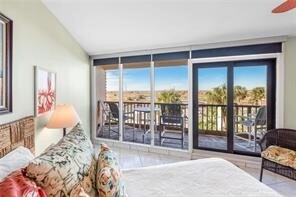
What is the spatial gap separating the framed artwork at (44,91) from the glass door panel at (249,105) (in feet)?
9.66

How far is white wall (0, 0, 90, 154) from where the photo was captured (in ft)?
6.95

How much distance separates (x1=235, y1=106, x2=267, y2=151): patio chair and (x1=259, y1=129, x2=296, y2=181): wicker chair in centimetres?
62

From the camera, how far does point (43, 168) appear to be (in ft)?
3.48

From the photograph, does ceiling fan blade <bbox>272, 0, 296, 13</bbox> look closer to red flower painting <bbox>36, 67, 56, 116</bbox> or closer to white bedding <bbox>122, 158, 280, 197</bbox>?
white bedding <bbox>122, 158, 280, 197</bbox>

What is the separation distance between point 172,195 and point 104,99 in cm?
401

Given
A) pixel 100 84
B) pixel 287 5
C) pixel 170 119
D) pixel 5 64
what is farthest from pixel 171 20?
pixel 100 84

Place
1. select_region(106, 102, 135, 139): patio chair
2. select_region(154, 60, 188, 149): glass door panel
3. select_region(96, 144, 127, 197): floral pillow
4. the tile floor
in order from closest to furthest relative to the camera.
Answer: select_region(96, 144, 127, 197): floral pillow, the tile floor, select_region(154, 60, 188, 149): glass door panel, select_region(106, 102, 135, 139): patio chair

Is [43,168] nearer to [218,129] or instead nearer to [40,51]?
[40,51]

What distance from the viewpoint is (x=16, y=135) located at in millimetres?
1976

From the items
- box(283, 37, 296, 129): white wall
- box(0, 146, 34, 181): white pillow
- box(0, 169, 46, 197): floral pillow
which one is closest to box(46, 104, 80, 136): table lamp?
box(0, 146, 34, 181): white pillow

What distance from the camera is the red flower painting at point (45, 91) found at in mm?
2606

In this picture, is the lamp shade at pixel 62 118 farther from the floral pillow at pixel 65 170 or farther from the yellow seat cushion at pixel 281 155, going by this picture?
the yellow seat cushion at pixel 281 155

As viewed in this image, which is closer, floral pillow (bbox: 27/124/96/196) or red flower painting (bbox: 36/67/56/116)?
floral pillow (bbox: 27/124/96/196)

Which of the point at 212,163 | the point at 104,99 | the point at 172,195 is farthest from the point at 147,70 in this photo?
the point at 172,195
